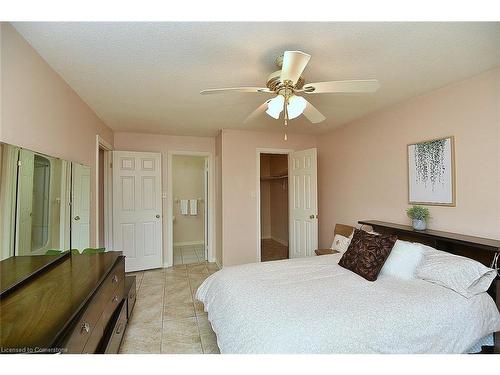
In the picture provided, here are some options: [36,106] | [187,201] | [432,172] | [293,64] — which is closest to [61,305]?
[36,106]

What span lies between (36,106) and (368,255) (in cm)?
276

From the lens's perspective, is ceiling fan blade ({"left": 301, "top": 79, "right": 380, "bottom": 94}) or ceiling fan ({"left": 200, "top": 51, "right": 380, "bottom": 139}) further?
ceiling fan blade ({"left": 301, "top": 79, "right": 380, "bottom": 94})

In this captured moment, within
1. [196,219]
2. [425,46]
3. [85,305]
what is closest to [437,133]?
[425,46]

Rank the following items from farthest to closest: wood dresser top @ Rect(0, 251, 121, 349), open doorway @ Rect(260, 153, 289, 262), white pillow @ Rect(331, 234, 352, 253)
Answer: open doorway @ Rect(260, 153, 289, 262)
white pillow @ Rect(331, 234, 352, 253)
wood dresser top @ Rect(0, 251, 121, 349)

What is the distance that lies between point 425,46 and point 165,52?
69.2 inches

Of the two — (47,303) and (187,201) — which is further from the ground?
(187,201)

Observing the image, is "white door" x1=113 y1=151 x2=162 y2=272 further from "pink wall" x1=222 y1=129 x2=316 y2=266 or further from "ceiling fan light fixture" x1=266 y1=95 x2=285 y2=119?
"ceiling fan light fixture" x1=266 y1=95 x2=285 y2=119

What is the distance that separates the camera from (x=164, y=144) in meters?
3.88

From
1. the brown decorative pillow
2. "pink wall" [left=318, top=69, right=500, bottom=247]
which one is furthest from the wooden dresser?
"pink wall" [left=318, top=69, right=500, bottom=247]

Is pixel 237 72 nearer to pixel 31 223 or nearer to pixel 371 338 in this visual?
pixel 31 223

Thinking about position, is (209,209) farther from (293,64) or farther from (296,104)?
(293,64)

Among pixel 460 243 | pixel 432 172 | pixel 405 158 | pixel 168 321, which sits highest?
pixel 405 158

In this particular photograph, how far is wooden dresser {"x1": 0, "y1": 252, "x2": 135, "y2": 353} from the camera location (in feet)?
2.78

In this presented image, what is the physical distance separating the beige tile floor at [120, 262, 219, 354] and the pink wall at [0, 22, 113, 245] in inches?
65.6
